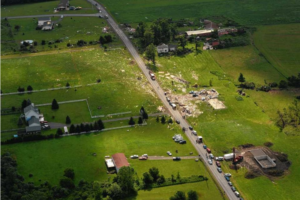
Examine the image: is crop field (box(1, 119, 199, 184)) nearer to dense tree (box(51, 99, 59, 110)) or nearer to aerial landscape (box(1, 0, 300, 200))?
aerial landscape (box(1, 0, 300, 200))

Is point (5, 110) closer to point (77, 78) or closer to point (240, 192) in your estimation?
point (77, 78)

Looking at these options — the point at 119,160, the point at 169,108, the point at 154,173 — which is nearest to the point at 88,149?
the point at 119,160

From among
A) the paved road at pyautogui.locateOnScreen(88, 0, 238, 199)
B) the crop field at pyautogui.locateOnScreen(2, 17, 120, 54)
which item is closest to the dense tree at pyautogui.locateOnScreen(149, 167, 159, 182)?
the paved road at pyautogui.locateOnScreen(88, 0, 238, 199)

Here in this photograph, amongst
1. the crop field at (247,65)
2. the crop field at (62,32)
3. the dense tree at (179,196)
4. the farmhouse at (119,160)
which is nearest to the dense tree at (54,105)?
the farmhouse at (119,160)

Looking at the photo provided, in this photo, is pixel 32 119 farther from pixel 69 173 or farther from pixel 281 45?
pixel 281 45

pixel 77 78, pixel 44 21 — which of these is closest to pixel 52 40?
pixel 44 21
